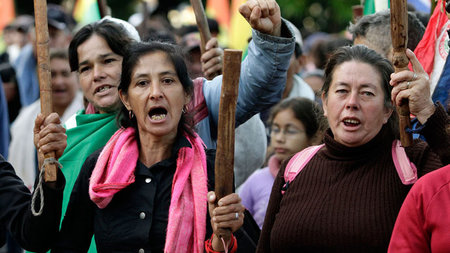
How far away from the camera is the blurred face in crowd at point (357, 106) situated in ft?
11.1

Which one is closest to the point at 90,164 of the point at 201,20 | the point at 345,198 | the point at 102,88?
the point at 102,88

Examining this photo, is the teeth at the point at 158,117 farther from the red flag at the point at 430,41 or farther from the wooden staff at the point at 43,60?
the red flag at the point at 430,41

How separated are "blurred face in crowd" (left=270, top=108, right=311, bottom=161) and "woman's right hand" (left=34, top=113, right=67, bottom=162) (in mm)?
2059

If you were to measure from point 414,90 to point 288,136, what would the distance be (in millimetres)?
2298

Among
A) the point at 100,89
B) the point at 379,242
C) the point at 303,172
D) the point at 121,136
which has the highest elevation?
the point at 100,89

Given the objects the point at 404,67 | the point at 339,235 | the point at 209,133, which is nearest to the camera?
the point at 404,67

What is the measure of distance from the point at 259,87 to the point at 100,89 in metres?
0.96

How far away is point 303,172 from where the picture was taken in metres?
3.49

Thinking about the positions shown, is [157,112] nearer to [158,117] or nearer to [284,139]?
[158,117]

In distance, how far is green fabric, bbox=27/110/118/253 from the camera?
4238 mm

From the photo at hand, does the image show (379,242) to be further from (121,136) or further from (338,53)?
(121,136)

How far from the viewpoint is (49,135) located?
330 centimetres

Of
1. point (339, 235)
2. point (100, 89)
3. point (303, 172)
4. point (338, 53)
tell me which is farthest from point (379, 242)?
point (100, 89)

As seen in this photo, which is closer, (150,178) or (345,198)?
(345,198)
